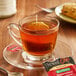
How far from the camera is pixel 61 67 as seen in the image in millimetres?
755

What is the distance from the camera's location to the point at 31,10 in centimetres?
126

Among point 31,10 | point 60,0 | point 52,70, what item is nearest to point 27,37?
point 52,70

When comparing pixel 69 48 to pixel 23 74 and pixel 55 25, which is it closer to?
pixel 55 25

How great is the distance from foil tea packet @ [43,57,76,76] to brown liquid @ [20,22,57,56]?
0.16 ft

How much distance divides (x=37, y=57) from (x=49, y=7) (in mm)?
531

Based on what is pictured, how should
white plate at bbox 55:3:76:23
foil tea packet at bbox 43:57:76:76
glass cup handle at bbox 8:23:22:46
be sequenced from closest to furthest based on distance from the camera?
foil tea packet at bbox 43:57:76:76
glass cup handle at bbox 8:23:22:46
white plate at bbox 55:3:76:23

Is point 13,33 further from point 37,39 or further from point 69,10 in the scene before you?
point 69,10

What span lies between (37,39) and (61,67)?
113 millimetres

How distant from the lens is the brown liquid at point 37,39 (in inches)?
30.5

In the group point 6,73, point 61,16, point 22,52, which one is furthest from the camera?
point 61,16

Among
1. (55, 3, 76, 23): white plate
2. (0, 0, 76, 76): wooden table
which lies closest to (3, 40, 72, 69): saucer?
(0, 0, 76, 76): wooden table

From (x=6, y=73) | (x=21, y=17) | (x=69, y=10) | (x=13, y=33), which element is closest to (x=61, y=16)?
(x=69, y=10)

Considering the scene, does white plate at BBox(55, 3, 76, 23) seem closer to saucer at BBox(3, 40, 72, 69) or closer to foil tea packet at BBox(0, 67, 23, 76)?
saucer at BBox(3, 40, 72, 69)

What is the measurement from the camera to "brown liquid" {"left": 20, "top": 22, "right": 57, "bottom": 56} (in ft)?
2.54
